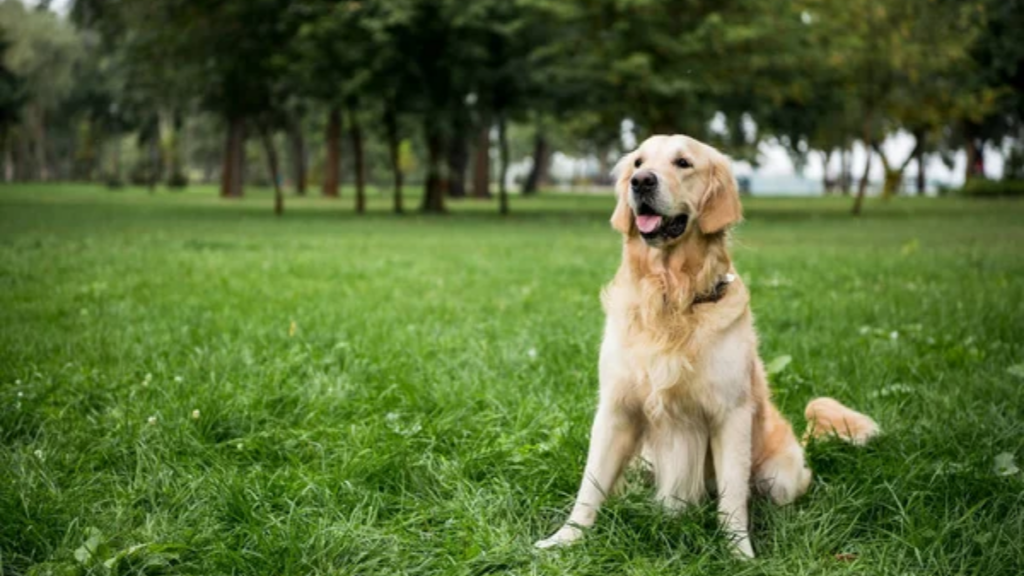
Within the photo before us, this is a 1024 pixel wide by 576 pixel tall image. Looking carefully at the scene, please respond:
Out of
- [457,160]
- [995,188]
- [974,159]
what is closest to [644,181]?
[457,160]

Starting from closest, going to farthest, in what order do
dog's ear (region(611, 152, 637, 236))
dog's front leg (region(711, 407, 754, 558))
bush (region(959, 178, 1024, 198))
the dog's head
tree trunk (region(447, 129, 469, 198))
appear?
1. dog's front leg (region(711, 407, 754, 558))
2. the dog's head
3. dog's ear (region(611, 152, 637, 236))
4. tree trunk (region(447, 129, 469, 198))
5. bush (region(959, 178, 1024, 198))

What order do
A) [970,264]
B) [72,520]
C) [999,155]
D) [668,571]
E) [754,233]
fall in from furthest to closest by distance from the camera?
1. [999,155]
2. [754,233]
3. [970,264]
4. [72,520]
5. [668,571]

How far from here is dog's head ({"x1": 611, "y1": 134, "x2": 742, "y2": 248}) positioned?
299 cm

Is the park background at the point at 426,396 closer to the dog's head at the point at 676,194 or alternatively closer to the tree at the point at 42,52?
the dog's head at the point at 676,194

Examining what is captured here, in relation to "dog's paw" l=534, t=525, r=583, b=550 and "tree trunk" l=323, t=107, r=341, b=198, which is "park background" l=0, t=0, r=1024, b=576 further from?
"tree trunk" l=323, t=107, r=341, b=198

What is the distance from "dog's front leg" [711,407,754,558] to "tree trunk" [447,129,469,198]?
2342 centimetres

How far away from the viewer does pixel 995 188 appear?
3903 cm

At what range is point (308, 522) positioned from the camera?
9.54ft

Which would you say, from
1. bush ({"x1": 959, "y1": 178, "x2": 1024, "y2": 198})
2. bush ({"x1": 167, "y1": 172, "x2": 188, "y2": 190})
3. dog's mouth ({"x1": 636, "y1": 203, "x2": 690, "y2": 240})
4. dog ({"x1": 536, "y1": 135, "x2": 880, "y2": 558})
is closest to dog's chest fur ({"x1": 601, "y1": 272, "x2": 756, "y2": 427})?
dog ({"x1": 536, "y1": 135, "x2": 880, "y2": 558})

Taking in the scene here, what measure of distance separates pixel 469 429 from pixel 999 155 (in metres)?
65.8

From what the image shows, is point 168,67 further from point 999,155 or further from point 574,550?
point 999,155

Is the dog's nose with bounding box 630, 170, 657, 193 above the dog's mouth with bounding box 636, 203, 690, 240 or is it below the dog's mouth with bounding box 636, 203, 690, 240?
above

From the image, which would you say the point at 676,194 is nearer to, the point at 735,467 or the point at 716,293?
the point at 716,293

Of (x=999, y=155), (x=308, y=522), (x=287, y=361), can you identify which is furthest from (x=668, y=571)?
(x=999, y=155)
